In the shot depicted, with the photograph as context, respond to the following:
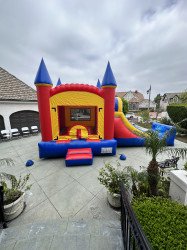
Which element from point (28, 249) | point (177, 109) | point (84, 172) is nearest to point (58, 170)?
point (84, 172)

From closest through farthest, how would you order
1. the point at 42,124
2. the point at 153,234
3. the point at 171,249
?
the point at 171,249, the point at 153,234, the point at 42,124

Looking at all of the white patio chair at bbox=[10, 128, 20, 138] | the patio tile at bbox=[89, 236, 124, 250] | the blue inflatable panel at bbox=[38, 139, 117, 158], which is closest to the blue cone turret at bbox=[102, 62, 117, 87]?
the blue inflatable panel at bbox=[38, 139, 117, 158]

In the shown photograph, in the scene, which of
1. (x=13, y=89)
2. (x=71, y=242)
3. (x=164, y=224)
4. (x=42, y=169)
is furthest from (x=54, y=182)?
(x=13, y=89)

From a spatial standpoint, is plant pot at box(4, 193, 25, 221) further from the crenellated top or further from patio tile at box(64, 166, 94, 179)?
the crenellated top

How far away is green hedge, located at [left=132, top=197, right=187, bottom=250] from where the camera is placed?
1.79m

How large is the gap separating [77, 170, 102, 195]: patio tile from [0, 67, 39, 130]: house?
9.47 m

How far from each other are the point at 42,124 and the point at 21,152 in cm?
292

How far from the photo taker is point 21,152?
797 cm

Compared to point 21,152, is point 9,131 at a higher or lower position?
higher

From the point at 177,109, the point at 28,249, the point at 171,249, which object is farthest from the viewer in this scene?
the point at 177,109

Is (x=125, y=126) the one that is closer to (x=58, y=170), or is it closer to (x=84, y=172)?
(x=84, y=172)

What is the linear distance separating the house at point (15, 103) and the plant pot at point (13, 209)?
31.3ft

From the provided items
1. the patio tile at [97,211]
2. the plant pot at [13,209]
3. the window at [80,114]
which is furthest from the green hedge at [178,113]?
the plant pot at [13,209]

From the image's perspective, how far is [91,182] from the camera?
15.8 ft
